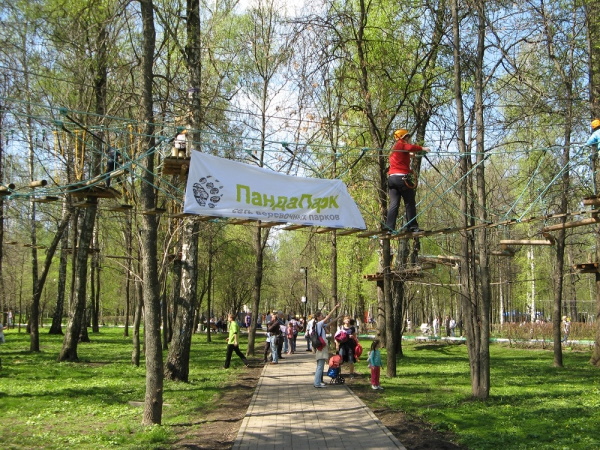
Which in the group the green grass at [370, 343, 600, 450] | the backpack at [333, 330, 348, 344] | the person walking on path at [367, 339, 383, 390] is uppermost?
the backpack at [333, 330, 348, 344]

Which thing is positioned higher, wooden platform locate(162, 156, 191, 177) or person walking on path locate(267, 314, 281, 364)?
wooden platform locate(162, 156, 191, 177)

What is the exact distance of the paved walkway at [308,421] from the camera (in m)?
9.02

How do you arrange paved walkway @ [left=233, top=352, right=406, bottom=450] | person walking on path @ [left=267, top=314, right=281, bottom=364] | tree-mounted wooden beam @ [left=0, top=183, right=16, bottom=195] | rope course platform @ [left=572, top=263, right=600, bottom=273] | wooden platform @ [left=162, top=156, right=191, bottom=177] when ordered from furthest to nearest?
person walking on path @ [left=267, top=314, right=281, bottom=364], rope course platform @ [left=572, top=263, right=600, bottom=273], wooden platform @ [left=162, top=156, right=191, bottom=177], paved walkway @ [left=233, top=352, right=406, bottom=450], tree-mounted wooden beam @ [left=0, top=183, right=16, bottom=195]

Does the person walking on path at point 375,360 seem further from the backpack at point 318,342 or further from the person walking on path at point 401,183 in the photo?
the person walking on path at point 401,183

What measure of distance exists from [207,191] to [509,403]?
7.92 meters

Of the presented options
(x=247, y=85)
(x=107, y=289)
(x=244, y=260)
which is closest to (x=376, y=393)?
(x=247, y=85)

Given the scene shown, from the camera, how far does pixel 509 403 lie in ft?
40.5

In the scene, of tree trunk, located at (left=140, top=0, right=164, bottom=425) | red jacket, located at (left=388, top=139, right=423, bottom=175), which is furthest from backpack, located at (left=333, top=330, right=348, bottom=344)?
red jacket, located at (left=388, top=139, right=423, bottom=175)

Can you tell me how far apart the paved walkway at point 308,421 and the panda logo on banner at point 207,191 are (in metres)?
3.73

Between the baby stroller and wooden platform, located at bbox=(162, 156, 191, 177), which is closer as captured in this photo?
wooden platform, located at bbox=(162, 156, 191, 177)

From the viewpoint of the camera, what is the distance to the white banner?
922 cm

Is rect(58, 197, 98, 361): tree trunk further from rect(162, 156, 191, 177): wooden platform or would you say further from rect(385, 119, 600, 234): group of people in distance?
rect(385, 119, 600, 234): group of people in distance

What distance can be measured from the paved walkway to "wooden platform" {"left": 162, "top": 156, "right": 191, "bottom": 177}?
4480 mm

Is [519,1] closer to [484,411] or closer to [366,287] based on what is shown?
[484,411]
